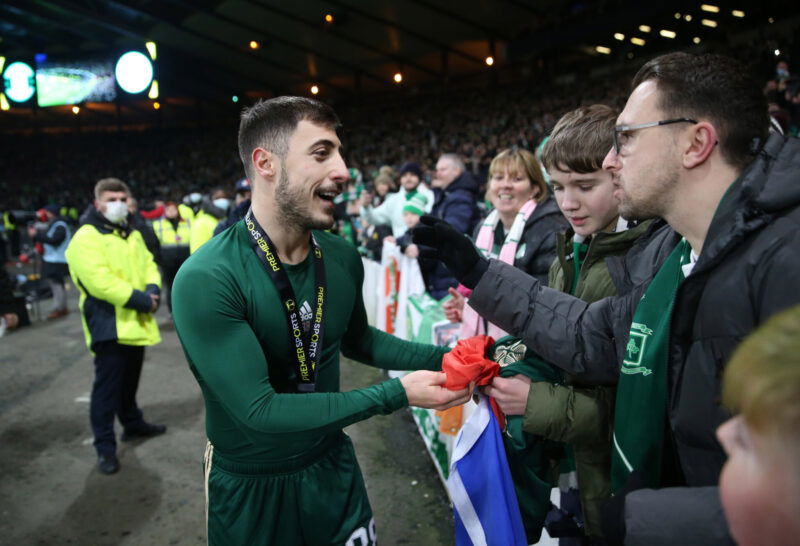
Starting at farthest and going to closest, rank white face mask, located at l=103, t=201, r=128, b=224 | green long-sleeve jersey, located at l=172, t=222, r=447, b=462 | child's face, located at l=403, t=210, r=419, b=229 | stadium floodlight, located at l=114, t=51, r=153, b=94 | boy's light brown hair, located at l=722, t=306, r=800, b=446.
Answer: stadium floodlight, located at l=114, t=51, r=153, b=94, child's face, located at l=403, t=210, r=419, b=229, white face mask, located at l=103, t=201, r=128, b=224, green long-sleeve jersey, located at l=172, t=222, r=447, b=462, boy's light brown hair, located at l=722, t=306, r=800, b=446

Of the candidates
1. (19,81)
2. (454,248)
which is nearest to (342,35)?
(19,81)

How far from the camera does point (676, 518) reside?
1.14 metres

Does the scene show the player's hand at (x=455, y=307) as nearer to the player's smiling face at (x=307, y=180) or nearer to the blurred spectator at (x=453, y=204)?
the player's smiling face at (x=307, y=180)

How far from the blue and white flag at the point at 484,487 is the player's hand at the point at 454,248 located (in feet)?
1.48

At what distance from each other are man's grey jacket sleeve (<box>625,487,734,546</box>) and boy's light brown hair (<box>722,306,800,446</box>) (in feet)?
1.62

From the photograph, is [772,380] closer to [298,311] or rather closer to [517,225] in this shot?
[298,311]

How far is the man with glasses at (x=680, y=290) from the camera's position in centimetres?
122

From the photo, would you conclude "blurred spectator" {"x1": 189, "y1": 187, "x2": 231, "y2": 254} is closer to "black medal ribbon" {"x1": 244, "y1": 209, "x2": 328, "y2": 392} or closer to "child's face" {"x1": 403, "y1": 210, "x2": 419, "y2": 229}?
"child's face" {"x1": 403, "y1": 210, "x2": 419, "y2": 229}

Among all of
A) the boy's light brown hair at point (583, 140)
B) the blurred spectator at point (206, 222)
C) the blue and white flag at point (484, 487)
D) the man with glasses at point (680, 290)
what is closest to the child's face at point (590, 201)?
the boy's light brown hair at point (583, 140)

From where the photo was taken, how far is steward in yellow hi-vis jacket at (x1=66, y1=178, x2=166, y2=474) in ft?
13.8

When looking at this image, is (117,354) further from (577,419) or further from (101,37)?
(101,37)

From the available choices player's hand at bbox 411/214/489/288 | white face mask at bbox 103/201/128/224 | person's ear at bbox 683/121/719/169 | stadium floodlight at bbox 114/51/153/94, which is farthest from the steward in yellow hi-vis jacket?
stadium floodlight at bbox 114/51/153/94

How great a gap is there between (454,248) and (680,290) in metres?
0.78

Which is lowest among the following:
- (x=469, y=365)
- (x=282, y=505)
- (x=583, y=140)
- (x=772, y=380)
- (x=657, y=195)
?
(x=282, y=505)
